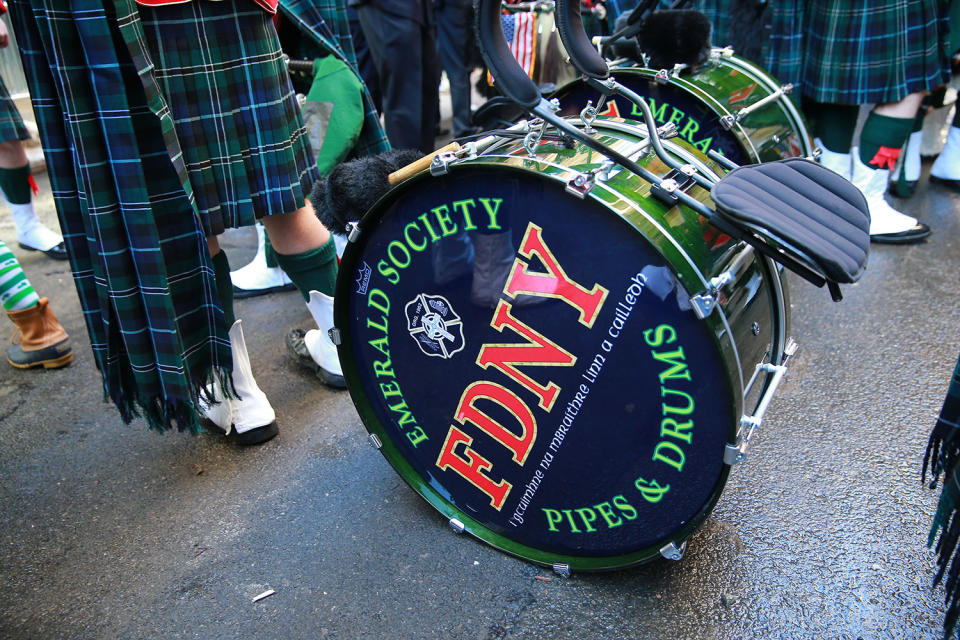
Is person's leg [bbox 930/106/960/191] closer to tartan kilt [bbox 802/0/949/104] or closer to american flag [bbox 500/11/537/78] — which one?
tartan kilt [bbox 802/0/949/104]

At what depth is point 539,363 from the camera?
1.33 meters

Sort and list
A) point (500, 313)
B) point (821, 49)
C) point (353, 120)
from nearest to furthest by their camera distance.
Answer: point (500, 313) → point (353, 120) → point (821, 49)

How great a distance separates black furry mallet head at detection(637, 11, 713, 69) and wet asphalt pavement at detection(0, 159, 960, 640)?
1.07 meters

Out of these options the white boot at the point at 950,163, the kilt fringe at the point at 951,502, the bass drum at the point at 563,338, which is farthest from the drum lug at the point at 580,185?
the white boot at the point at 950,163

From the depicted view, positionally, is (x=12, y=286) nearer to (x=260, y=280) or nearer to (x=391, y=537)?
(x=260, y=280)

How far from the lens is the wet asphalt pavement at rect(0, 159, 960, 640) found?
→ 4.72 feet

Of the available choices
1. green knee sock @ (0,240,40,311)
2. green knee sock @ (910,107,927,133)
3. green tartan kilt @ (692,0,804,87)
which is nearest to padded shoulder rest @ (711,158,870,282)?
A: green tartan kilt @ (692,0,804,87)

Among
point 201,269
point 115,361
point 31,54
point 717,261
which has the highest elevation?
point 31,54

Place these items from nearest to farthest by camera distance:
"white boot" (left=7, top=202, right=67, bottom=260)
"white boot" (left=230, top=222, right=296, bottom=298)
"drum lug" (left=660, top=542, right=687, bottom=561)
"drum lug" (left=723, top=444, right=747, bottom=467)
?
"drum lug" (left=723, top=444, right=747, bottom=467), "drum lug" (left=660, top=542, right=687, bottom=561), "white boot" (left=230, top=222, right=296, bottom=298), "white boot" (left=7, top=202, right=67, bottom=260)

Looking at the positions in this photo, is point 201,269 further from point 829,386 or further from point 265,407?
point 829,386

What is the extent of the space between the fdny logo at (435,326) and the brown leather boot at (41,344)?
1753 millimetres

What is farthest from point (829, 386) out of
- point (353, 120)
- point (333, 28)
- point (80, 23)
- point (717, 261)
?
point (80, 23)

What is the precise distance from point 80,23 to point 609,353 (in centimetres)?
127

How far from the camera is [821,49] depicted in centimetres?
288
